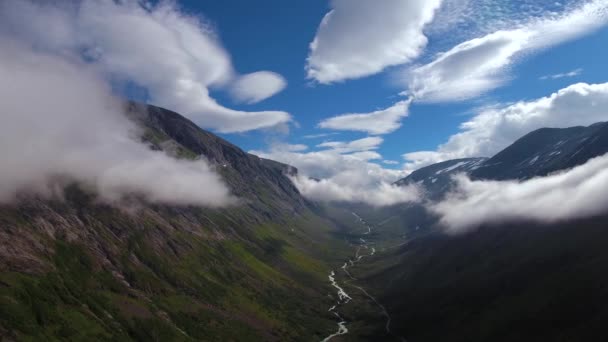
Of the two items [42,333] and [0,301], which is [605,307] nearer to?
[42,333]

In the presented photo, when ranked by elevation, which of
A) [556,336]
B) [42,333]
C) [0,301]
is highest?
[0,301]

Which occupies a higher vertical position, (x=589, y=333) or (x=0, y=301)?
(x=0, y=301)

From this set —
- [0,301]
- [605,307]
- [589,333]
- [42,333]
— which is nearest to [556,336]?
[589,333]

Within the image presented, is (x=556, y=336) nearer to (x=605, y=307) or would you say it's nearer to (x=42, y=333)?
(x=605, y=307)

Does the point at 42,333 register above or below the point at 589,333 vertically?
above

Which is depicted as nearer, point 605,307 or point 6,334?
point 6,334

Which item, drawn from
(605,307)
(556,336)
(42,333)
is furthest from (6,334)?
(605,307)

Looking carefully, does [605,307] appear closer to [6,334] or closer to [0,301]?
[6,334]

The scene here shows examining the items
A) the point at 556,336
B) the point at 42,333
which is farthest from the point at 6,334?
the point at 556,336
